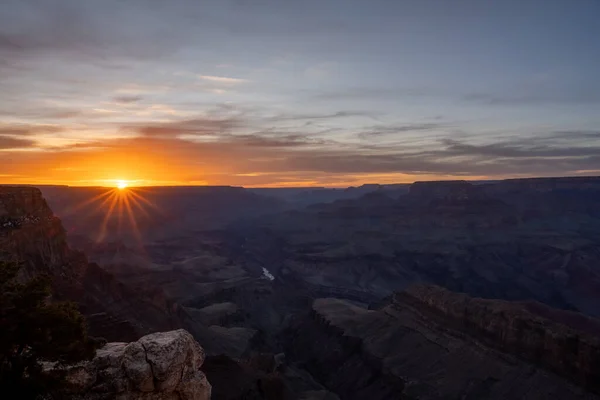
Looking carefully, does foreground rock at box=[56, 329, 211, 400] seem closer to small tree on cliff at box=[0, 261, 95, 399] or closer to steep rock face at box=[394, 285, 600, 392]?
small tree on cliff at box=[0, 261, 95, 399]

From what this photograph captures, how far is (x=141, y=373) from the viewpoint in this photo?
1680cm

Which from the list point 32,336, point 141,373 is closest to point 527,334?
point 141,373

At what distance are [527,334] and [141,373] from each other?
131 ft

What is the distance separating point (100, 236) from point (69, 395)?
169882 millimetres

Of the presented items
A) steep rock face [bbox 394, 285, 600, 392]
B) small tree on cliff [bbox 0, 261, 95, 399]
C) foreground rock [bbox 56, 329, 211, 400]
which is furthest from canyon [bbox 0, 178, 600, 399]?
small tree on cliff [bbox 0, 261, 95, 399]

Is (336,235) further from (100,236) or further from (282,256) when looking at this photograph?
(100,236)

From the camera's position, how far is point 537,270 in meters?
126

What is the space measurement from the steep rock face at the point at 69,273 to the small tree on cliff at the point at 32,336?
29.7 meters

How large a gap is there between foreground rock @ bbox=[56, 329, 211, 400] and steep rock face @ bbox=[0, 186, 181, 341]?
28477 mm

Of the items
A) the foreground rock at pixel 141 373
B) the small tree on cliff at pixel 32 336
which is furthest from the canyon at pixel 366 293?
the small tree on cliff at pixel 32 336

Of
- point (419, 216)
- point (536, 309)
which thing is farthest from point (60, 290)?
point (419, 216)

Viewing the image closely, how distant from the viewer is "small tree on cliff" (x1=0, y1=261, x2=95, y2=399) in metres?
14.1

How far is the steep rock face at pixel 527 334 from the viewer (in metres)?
40.2

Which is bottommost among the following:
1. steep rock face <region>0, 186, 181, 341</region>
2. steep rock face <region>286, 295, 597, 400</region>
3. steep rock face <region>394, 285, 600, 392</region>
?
steep rock face <region>286, 295, 597, 400</region>
